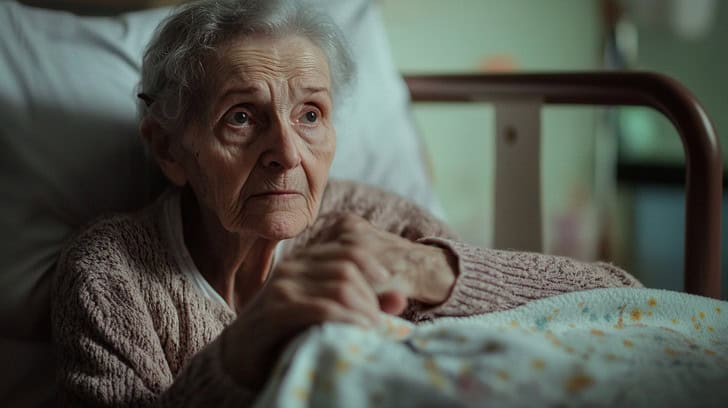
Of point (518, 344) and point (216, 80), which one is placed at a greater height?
point (216, 80)

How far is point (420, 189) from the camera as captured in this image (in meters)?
1.57

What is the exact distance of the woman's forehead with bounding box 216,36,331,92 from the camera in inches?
42.4

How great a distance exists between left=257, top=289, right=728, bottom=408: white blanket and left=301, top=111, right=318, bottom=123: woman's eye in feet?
1.43

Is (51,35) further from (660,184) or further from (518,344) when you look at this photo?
(660,184)

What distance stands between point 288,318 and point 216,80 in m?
0.45

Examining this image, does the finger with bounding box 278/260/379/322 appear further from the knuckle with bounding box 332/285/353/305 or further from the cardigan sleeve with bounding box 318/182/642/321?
the cardigan sleeve with bounding box 318/182/642/321

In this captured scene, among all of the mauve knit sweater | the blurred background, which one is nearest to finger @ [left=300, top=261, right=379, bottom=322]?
the mauve knit sweater

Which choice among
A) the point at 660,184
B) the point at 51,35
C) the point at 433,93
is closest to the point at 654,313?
the point at 433,93

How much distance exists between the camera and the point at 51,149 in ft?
3.99

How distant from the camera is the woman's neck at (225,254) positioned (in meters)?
1.19

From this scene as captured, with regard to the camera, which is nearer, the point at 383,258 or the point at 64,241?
the point at 383,258


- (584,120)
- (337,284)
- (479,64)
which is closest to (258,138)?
(337,284)

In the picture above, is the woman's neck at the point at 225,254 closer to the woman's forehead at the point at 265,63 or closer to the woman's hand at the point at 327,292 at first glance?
the woman's forehead at the point at 265,63

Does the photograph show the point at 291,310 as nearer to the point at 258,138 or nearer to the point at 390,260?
the point at 390,260
